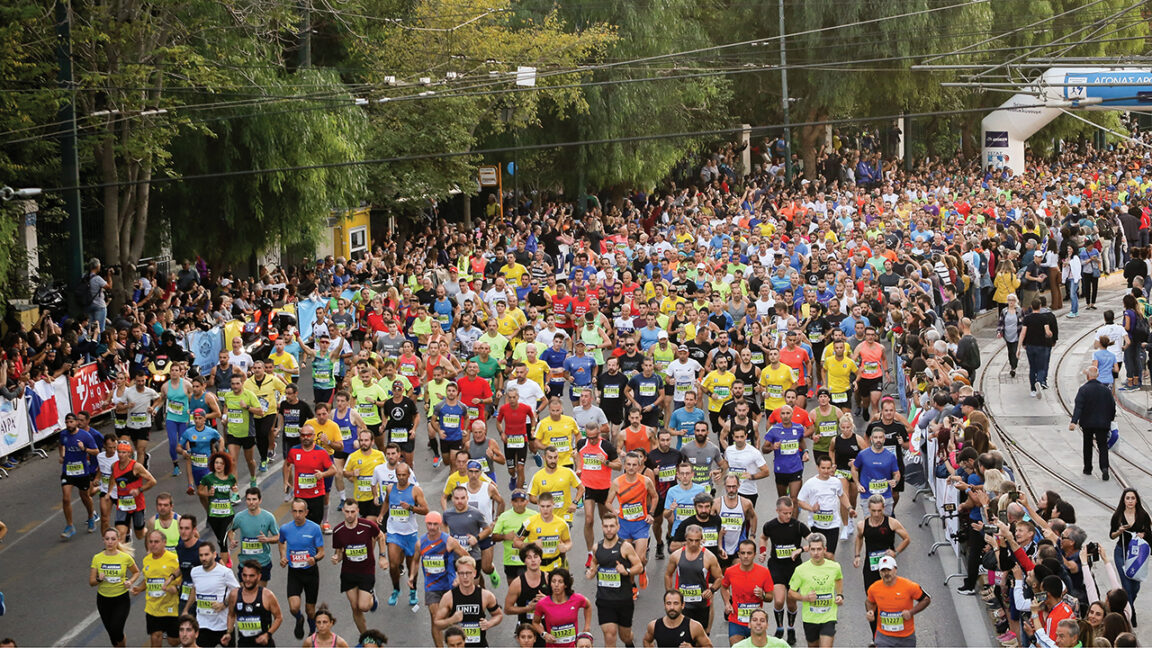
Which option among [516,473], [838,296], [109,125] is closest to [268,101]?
[109,125]

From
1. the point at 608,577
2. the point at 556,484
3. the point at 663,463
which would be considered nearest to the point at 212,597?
the point at 608,577

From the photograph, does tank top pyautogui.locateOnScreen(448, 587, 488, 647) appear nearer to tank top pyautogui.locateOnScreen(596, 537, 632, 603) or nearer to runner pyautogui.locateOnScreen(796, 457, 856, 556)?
tank top pyautogui.locateOnScreen(596, 537, 632, 603)

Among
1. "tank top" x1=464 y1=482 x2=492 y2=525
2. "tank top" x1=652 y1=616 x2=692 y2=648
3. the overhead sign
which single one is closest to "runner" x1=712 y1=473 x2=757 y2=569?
"tank top" x1=652 y1=616 x2=692 y2=648

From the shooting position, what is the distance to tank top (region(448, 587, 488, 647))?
11656mm

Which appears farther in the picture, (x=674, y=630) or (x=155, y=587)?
(x=155, y=587)

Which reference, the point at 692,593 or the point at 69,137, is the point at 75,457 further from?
the point at 69,137

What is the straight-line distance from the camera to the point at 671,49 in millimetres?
42750

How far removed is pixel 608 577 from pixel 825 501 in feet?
7.75

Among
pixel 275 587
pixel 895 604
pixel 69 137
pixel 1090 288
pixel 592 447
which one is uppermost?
pixel 69 137

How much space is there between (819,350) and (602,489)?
6.80 m

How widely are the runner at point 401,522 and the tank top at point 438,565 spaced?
3.57 feet

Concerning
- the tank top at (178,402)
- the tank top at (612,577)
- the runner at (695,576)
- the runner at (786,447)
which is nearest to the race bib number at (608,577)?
the tank top at (612,577)

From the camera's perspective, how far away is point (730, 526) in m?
13.0

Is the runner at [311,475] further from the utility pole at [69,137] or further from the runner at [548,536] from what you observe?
the utility pole at [69,137]
